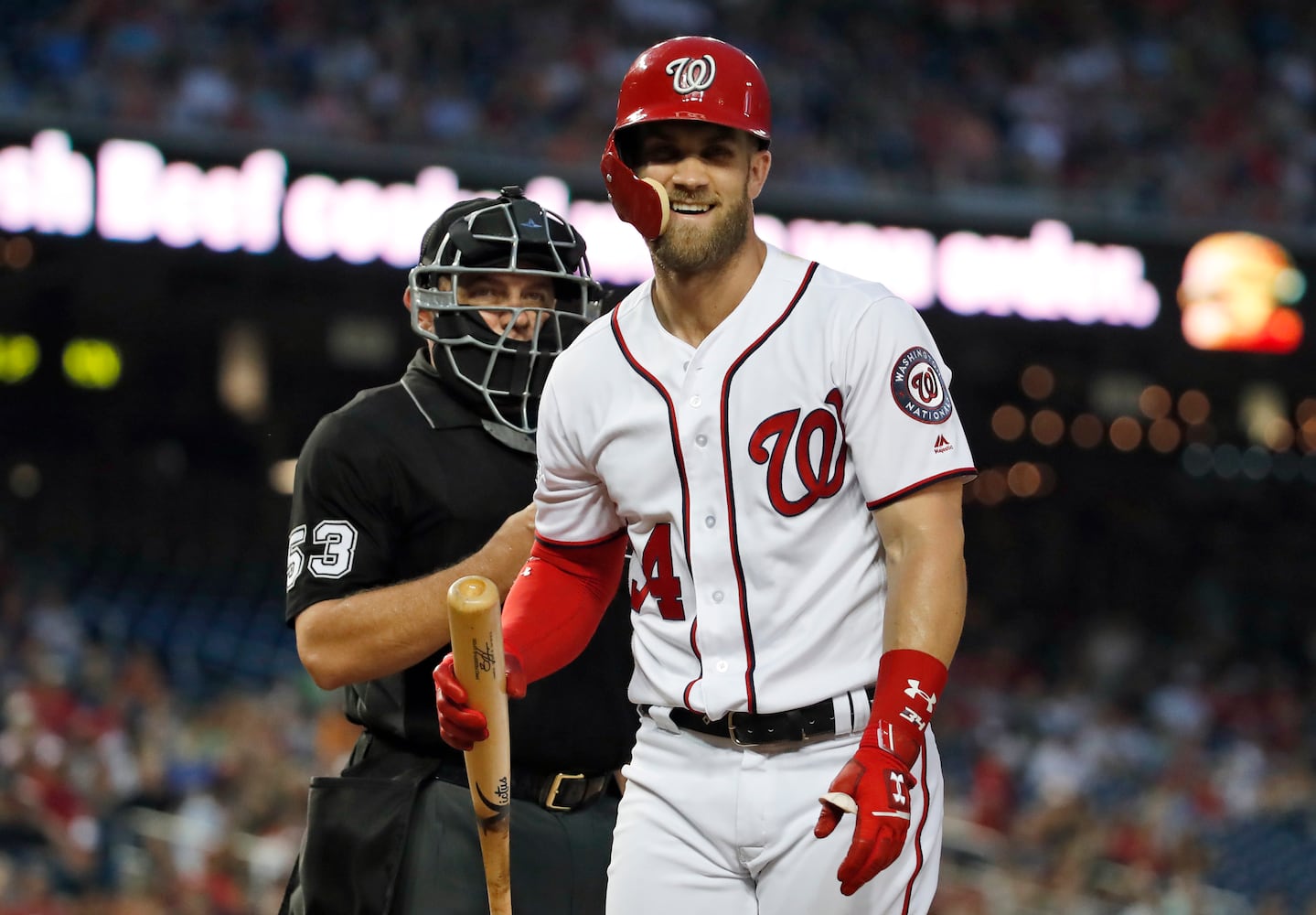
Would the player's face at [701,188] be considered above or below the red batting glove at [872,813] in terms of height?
above

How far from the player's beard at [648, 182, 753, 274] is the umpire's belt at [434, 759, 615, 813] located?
3.04 ft

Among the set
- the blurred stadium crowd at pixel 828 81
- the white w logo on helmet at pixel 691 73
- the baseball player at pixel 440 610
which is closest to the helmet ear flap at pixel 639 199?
the white w logo on helmet at pixel 691 73

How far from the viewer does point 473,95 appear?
1250 cm

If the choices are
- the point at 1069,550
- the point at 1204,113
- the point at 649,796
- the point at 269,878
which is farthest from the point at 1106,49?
the point at 649,796

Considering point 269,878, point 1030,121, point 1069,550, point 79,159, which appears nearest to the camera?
point 269,878

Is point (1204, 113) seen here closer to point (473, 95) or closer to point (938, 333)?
point (938, 333)

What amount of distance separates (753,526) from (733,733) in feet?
0.89

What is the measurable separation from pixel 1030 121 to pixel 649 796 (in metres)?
13.0

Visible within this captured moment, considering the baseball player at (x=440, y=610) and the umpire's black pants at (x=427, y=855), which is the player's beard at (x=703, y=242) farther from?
the umpire's black pants at (x=427, y=855)

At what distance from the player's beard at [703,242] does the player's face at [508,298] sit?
614mm

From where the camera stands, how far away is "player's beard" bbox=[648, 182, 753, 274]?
→ 2244 mm

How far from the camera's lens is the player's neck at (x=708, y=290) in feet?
7.57

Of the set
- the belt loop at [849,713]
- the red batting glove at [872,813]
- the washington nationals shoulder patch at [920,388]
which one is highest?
the washington nationals shoulder patch at [920,388]

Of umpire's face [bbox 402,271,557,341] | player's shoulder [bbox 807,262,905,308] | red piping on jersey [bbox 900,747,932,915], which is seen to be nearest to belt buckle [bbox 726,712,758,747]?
red piping on jersey [bbox 900,747,932,915]
